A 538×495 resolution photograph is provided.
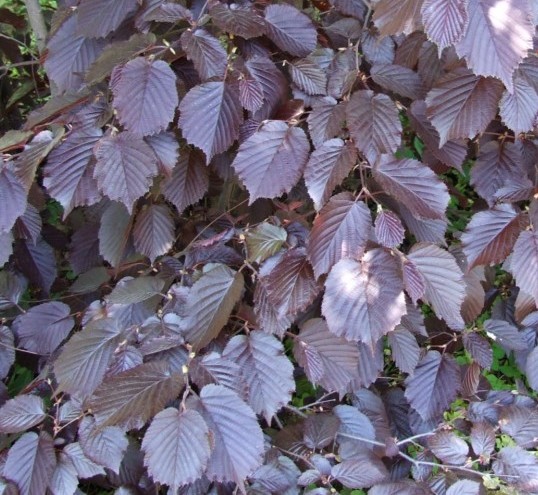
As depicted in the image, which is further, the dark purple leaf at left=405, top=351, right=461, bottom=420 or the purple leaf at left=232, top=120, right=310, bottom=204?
the dark purple leaf at left=405, top=351, right=461, bottom=420

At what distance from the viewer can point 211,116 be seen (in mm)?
1265

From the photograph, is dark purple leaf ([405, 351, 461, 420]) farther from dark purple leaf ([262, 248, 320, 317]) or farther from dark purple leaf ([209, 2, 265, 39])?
dark purple leaf ([209, 2, 265, 39])

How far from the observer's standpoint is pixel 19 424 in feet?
4.66

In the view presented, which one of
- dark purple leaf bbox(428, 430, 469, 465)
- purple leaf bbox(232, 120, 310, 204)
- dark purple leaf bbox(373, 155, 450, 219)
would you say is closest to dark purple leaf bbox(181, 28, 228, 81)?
purple leaf bbox(232, 120, 310, 204)

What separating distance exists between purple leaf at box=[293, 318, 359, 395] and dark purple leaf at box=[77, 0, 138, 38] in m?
0.79

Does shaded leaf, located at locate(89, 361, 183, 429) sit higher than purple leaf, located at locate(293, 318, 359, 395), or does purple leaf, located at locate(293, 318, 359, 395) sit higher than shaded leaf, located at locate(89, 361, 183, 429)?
shaded leaf, located at locate(89, 361, 183, 429)

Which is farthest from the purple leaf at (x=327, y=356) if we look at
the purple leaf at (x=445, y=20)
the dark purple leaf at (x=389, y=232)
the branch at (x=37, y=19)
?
the branch at (x=37, y=19)

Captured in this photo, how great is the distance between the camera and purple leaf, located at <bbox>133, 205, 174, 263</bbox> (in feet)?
5.06

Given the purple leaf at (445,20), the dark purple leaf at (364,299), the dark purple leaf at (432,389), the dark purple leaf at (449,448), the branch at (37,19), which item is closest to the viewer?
the purple leaf at (445,20)

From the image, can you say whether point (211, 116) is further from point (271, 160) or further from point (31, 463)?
point (31, 463)

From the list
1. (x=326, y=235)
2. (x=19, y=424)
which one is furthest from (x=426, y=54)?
(x=19, y=424)

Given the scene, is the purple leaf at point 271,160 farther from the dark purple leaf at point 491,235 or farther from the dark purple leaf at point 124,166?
the dark purple leaf at point 491,235

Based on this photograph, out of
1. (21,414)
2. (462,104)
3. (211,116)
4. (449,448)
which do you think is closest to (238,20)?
(211,116)

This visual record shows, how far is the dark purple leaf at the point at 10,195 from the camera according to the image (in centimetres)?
131
